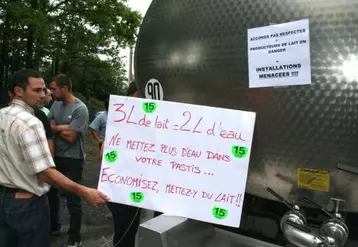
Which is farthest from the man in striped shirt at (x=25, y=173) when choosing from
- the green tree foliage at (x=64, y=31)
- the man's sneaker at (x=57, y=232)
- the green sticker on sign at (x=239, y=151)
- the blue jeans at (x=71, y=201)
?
the green tree foliage at (x=64, y=31)

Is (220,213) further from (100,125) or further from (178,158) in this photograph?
(100,125)

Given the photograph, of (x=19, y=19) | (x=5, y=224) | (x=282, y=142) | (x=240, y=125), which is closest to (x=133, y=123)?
(x=240, y=125)

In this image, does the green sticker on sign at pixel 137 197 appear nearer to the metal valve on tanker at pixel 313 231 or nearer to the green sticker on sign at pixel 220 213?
the green sticker on sign at pixel 220 213

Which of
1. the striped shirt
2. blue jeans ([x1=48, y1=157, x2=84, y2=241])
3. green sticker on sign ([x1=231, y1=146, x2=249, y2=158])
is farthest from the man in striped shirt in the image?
blue jeans ([x1=48, y1=157, x2=84, y2=241])

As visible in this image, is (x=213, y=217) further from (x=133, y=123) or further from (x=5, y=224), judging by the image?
(x=5, y=224)

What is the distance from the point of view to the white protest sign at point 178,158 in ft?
5.31

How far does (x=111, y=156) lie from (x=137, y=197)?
221mm

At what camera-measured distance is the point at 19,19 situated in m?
11.4

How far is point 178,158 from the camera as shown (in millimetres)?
1725

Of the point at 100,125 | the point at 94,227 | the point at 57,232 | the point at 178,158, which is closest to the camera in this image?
the point at 178,158

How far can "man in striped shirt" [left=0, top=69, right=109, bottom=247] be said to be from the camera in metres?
2.48

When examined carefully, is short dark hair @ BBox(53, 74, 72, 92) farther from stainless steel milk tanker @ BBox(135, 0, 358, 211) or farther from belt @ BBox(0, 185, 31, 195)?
stainless steel milk tanker @ BBox(135, 0, 358, 211)

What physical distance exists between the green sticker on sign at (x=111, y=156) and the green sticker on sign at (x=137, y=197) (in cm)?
18

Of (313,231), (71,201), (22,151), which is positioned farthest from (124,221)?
(313,231)
